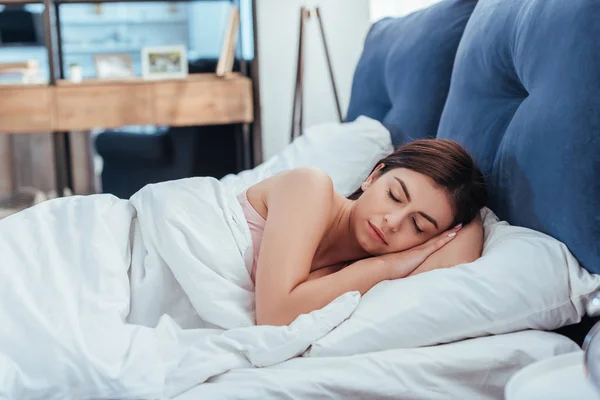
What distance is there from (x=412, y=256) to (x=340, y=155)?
2.52ft

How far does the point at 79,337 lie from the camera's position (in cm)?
102

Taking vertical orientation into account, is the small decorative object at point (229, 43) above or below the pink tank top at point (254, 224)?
above

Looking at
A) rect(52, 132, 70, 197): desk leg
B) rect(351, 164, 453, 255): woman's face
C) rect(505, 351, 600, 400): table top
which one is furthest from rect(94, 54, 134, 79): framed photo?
rect(505, 351, 600, 400): table top

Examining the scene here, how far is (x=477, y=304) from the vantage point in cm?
107

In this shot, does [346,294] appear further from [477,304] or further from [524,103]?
[524,103]

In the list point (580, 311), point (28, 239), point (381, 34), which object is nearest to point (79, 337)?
point (28, 239)

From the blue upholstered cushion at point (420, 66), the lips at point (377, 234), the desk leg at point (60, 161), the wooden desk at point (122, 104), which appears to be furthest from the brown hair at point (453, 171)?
the desk leg at point (60, 161)

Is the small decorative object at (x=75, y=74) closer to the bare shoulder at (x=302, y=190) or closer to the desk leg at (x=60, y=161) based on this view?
the desk leg at (x=60, y=161)

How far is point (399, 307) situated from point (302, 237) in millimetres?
227

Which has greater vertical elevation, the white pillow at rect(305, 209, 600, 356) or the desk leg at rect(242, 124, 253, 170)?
the white pillow at rect(305, 209, 600, 356)

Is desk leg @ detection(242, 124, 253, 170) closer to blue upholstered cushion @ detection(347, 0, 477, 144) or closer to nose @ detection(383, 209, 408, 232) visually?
blue upholstered cushion @ detection(347, 0, 477, 144)

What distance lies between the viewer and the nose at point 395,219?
1.25 meters

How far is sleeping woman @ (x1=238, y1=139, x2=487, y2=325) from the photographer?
3.89 ft

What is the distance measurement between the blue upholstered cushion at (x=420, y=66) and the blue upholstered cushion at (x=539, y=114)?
280 millimetres
